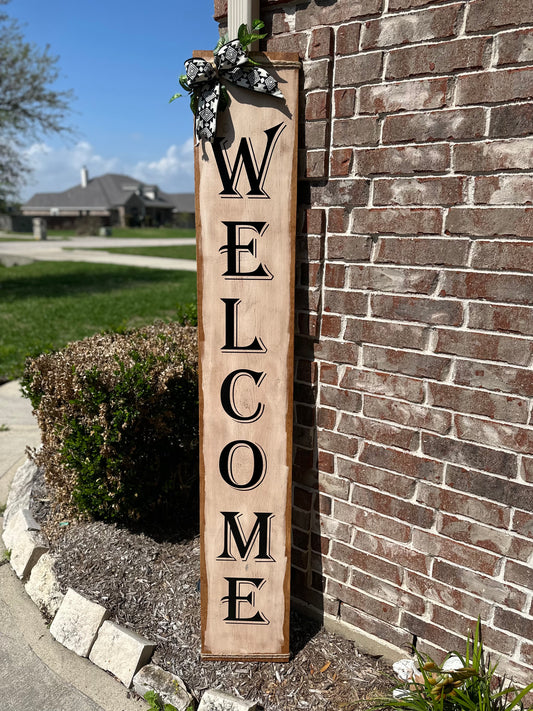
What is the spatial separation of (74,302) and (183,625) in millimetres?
10331

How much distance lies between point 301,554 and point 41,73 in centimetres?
1609

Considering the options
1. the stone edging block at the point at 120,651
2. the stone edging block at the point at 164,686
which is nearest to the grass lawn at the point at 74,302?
the stone edging block at the point at 120,651

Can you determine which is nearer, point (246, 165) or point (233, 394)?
point (246, 165)

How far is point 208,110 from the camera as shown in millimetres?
2117

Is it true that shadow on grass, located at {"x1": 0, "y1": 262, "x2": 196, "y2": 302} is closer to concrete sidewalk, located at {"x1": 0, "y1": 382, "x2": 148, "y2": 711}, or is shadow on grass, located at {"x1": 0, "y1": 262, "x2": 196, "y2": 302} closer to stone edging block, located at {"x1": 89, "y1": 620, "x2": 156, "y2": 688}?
concrete sidewalk, located at {"x1": 0, "y1": 382, "x2": 148, "y2": 711}

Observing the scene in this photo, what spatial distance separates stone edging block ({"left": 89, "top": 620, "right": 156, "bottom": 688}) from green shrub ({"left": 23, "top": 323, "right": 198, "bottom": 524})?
71cm

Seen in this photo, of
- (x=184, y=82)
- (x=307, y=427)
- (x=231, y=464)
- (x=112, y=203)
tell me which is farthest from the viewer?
(x=112, y=203)

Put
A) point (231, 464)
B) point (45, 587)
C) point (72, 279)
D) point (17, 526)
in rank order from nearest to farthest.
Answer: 1. point (231, 464)
2. point (45, 587)
3. point (17, 526)
4. point (72, 279)

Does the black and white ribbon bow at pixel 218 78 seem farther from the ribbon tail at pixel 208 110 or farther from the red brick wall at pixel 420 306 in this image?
the red brick wall at pixel 420 306

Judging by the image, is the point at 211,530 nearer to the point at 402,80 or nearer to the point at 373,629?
the point at 373,629

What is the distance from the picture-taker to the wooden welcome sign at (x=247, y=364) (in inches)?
84.7

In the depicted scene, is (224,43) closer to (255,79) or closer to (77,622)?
(255,79)

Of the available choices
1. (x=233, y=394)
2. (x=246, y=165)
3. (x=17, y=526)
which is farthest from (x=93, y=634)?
(x=246, y=165)

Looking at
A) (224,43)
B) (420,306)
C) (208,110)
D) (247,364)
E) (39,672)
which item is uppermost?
(224,43)
